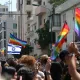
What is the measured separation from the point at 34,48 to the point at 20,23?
28.9 meters

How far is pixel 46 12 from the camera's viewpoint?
62.1 m

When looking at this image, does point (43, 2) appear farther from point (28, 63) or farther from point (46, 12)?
point (28, 63)

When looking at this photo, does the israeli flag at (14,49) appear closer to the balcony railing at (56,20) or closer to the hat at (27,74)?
the hat at (27,74)

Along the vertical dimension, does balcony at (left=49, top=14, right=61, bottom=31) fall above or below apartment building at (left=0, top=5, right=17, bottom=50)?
below

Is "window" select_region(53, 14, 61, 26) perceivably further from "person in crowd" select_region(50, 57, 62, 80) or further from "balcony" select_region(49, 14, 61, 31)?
"person in crowd" select_region(50, 57, 62, 80)

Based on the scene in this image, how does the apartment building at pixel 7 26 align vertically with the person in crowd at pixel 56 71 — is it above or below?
above

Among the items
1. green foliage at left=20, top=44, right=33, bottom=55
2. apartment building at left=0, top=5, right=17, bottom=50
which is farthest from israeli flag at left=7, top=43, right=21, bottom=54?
apartment building at left=0, top=5, right=17, bottom=50

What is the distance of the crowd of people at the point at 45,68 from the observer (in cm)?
495

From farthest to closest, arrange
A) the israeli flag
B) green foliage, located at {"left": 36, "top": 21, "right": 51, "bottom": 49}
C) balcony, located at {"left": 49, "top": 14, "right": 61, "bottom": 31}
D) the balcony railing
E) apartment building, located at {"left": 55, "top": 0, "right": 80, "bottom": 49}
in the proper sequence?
green foliage, located at {"left": 36, "top": 21, "right": 51, "bottom": 49}, balcony, located at {"left": 49, "top": 14, "right": 61, "bottom": 31}, the balcony railing, apartment building, located at {"left": 55, "top": 0, "right": 80, "bottom": 49}, the israeli flag

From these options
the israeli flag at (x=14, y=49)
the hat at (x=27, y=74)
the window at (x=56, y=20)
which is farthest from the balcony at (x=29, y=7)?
the hat at (x=27, y=74)

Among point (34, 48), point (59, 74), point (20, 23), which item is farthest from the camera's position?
point (20, 23)

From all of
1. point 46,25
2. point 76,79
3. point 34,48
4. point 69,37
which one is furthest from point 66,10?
point 76,79

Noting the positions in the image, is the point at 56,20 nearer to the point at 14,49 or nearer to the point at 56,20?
the point at 56,20

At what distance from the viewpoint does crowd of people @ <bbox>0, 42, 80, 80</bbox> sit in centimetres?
495
